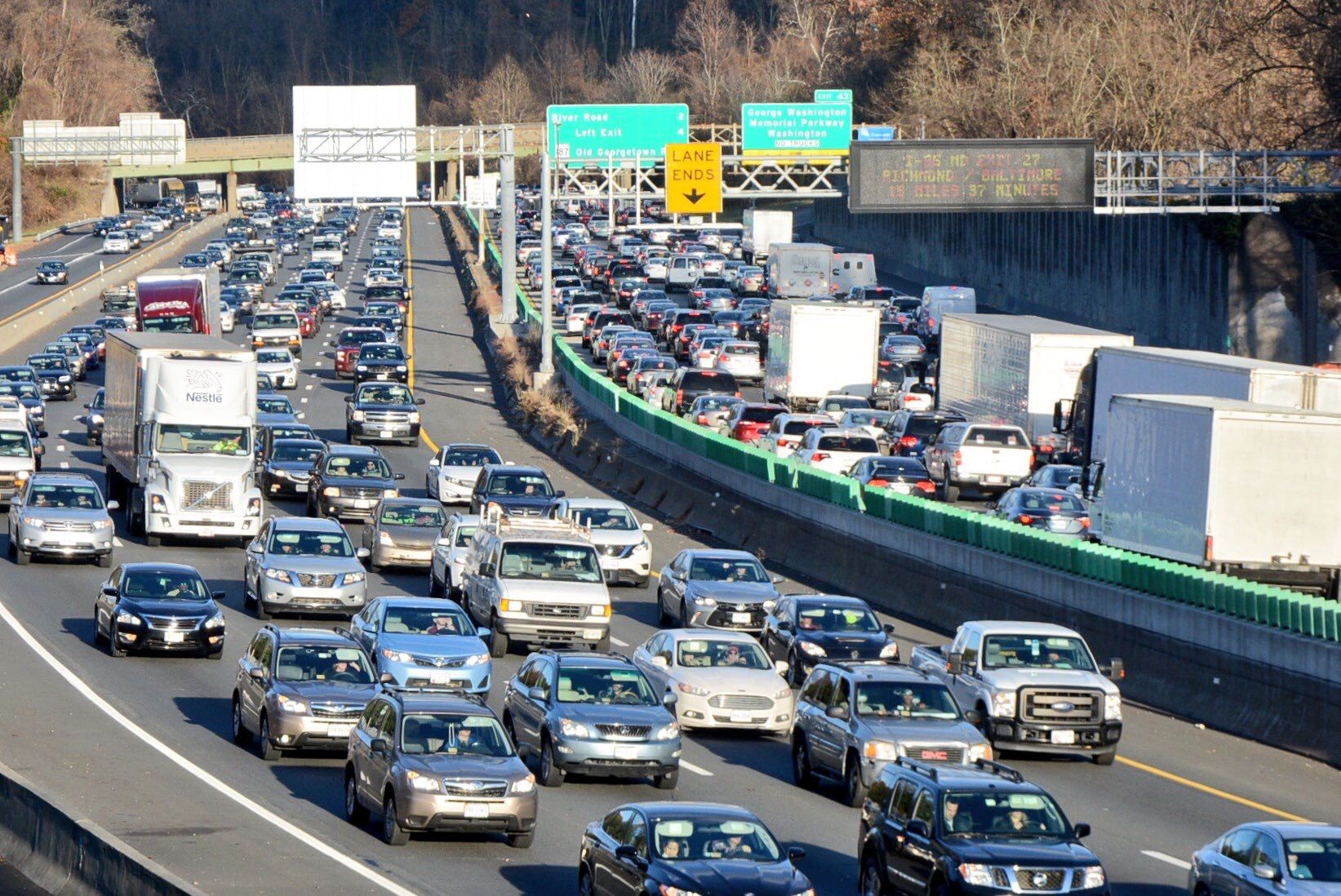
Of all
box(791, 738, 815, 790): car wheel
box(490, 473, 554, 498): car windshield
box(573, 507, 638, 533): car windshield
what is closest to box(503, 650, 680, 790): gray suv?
box(791, 738, 815, 790): car wheel

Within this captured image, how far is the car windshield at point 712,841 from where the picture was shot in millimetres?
15680

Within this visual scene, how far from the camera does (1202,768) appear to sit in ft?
80.0

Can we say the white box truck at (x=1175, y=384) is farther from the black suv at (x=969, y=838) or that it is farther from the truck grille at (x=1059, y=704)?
the black suv at (x=969, y=838)

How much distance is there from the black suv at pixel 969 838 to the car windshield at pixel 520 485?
23.1 m

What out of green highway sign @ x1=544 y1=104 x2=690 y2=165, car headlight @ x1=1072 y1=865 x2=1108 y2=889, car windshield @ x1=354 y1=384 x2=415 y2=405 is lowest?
car headlight @ x1=1072 y1=865 x2=1108 y2=889

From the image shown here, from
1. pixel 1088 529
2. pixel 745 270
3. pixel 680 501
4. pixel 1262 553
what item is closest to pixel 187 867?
pixel 1262 553

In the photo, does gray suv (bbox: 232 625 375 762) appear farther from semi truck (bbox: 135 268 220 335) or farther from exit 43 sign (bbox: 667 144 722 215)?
semi truck (bbox: 135 268 220 335)

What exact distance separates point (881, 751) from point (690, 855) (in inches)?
219

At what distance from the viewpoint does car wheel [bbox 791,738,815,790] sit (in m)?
22.5

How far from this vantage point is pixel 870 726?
21141mm

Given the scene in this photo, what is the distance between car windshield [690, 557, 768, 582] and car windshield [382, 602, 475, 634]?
590 cm

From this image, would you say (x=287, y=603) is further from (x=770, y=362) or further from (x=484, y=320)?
(x=484, y=320)

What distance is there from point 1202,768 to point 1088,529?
1127 cm

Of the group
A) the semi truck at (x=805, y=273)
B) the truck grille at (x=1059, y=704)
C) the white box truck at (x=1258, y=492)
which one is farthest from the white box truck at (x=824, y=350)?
the truck grille at (x=1059, y=704)
